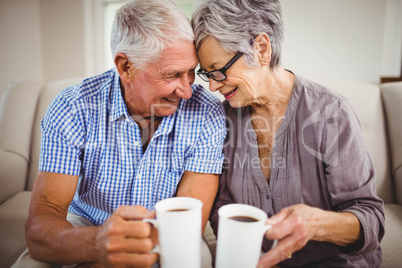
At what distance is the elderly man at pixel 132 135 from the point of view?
0.96 metres

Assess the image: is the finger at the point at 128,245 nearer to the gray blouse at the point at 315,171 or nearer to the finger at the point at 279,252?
the finger at the point at 279,252

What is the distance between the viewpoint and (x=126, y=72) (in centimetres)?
109

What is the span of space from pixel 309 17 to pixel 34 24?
2.54 meters

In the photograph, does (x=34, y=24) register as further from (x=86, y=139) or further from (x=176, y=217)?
(x=176, y=217)

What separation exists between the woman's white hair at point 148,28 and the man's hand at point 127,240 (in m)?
0.57

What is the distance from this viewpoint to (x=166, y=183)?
1114mm

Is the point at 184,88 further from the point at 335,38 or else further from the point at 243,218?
the point at 335,38

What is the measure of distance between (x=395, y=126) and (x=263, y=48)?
1.01 metres

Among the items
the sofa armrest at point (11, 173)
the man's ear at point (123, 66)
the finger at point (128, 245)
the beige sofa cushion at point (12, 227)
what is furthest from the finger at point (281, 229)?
the sofa armrest at point (11, 173)

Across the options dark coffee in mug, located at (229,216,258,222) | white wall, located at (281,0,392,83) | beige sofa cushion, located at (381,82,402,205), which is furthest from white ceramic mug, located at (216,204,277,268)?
white wall, located at (281,0,392,83)

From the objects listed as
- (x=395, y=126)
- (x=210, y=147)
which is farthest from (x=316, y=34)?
(x=210, y=147)

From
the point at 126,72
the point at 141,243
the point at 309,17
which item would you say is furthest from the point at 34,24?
the point at 141,243

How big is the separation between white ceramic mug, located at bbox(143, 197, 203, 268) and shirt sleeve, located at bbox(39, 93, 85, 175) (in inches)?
Answer: 19.7

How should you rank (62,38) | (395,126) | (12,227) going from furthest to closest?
(62,38) < (395,126) < (12,227)
